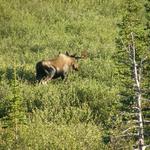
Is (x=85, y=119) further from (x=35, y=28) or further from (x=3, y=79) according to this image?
(x=35, y=28)

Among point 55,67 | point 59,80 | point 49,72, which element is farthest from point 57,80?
point 49,72

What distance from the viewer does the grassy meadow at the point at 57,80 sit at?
16614 mm

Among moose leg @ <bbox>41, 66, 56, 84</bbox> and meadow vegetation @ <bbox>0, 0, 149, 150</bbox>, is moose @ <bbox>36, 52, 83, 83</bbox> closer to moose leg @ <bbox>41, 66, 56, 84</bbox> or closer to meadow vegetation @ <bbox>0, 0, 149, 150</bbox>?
moose leg @ <bbox>41, 66, 56, 84</bbox>

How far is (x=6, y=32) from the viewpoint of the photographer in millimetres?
34250

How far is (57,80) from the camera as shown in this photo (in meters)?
25.7

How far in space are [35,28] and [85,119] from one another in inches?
626

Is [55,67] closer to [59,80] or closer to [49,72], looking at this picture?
[49,72]

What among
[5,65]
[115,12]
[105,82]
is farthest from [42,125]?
[115,12]

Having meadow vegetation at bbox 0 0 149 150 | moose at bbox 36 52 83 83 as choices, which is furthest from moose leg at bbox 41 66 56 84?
meadow vegetation at bbox 0 0 149 150

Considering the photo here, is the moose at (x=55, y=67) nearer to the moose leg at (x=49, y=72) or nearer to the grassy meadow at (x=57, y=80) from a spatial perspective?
the moose leg at (x=49, y=72)

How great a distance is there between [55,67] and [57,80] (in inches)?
29.2

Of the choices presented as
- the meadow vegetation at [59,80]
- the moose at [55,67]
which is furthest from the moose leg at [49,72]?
the meadow vegetation at [59,80]

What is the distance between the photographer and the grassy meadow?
→ 54.5 ft

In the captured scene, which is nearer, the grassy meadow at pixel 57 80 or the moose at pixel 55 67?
the grassy meadow at pixel 57 80
